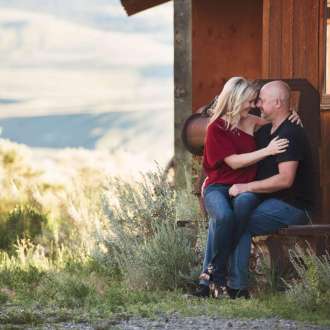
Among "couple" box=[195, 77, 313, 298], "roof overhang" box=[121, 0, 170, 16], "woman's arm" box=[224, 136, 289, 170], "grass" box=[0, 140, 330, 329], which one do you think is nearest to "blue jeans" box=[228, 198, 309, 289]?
"couple" box=[195, 77, 313, 298]

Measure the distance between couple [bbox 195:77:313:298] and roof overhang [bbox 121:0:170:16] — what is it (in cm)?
590

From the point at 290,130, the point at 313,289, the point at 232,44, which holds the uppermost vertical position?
the point at 232,44

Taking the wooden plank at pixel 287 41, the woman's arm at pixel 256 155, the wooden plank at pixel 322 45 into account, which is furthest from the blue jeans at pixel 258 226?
the wooden plank at pixel 287 41

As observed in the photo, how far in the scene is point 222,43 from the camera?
1334 cm

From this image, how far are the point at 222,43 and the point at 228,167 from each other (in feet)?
17.6

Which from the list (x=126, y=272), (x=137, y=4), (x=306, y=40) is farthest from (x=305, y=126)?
(x=137, y=4)

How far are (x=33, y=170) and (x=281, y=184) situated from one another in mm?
11693

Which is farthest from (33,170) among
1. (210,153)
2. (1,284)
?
(210,153)

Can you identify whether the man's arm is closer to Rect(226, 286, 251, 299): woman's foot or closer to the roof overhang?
Rect(226, 286, 251, 299): woman's foot

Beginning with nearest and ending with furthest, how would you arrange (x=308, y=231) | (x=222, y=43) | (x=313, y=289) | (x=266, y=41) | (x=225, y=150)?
1. (x=313, y=289)
2. (x=308, y=231)
3. (x=225, y=150)
4. (x=266, y=41)
5. (x=222, y=43)

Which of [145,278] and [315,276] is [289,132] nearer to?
[315,276]

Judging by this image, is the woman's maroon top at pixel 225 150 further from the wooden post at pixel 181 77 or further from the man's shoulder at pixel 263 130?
the wooden post at pixel 181 77

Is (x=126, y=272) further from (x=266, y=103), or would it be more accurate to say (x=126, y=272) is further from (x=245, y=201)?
(x=266, y=103)

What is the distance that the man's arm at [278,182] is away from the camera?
7.97 m
